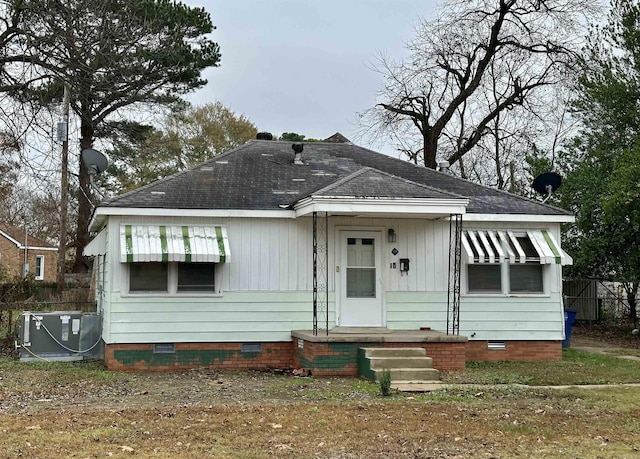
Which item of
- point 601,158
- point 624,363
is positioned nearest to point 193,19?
point 601,158

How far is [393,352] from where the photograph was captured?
12055 millimetres

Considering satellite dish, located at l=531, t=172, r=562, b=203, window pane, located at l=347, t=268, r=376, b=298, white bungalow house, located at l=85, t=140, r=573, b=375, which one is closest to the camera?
white bungalow house, located at l=85, t=140, r=573, b=375

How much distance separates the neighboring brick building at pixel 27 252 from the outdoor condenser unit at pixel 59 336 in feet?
99.7

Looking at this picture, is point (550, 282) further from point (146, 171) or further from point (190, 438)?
point (146, 171)

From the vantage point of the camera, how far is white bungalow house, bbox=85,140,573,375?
12.6 meters

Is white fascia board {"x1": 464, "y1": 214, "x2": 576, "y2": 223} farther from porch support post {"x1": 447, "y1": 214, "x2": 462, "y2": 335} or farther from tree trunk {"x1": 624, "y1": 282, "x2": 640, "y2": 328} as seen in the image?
tree trunk {"x1": 624, "y1": 282, "x2": 640, "y2": 328}

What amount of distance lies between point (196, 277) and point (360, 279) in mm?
3147

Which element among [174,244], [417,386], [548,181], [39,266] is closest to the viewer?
[417,386]

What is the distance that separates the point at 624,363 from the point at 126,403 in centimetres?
953

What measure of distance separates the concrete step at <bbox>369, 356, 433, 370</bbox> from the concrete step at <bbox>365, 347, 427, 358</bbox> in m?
0.21

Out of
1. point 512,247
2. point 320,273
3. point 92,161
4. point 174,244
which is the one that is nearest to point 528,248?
point 512,247

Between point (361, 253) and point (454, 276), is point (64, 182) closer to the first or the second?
point (361, 253)

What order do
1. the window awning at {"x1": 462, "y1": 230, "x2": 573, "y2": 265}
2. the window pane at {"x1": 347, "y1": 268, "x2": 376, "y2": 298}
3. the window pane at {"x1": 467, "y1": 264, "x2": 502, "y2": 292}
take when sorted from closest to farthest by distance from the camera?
the window awning at {"x1": 462, "y1": 230, "x2": 573, "y2": 265}
the window pane at {"x1": 347, "y1": 268, "x2": 376, "y2": 298}
the window pane at {"x1": 467, "y1": 264, "x2": 502, "y2": 292}

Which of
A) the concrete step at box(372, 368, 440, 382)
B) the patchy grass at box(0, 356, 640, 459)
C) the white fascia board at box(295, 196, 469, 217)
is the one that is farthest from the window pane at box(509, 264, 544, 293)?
the concrete step at box(372, 368, 440, 382)
